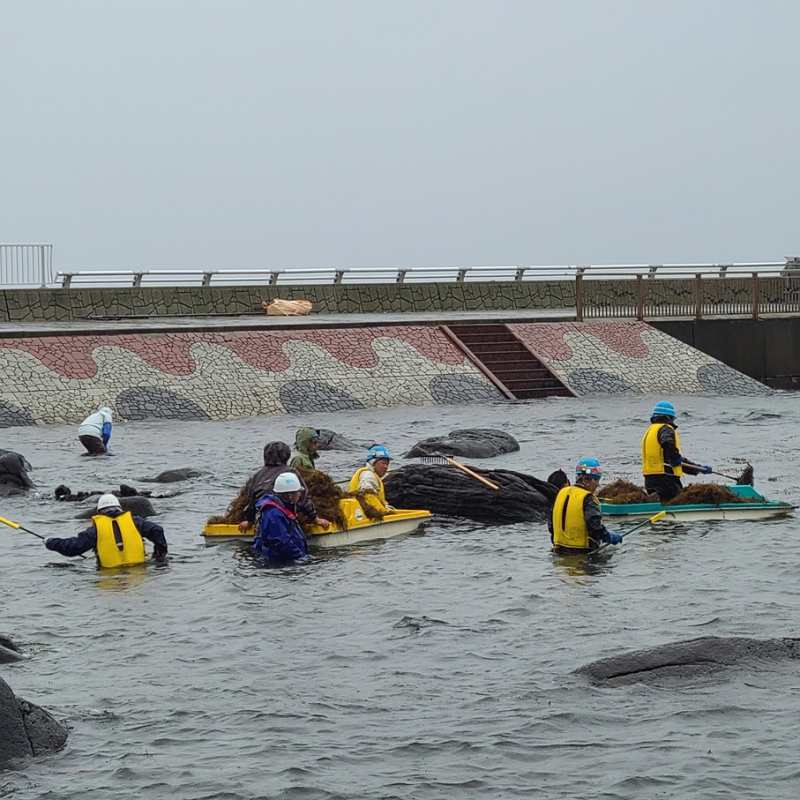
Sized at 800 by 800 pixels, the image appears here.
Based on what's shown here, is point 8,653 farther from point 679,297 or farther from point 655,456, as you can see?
point 679,297

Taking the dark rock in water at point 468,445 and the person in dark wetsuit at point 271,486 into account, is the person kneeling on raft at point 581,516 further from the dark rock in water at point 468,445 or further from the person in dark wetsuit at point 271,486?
the dark rock in water at point 468,445

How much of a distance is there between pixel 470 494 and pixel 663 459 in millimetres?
2632

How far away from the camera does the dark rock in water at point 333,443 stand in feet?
87.7

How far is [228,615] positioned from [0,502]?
8.12m

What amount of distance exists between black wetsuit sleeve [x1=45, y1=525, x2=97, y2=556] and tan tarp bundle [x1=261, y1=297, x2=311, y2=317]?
1067 inches

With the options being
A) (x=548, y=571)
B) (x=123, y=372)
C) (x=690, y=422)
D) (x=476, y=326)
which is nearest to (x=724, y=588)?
(x=548, y=571)

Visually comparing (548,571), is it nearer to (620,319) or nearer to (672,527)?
(672,527)

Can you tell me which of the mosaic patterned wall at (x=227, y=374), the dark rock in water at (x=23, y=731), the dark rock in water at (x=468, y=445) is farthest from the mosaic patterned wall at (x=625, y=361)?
the dark rock in water at (x=23, y=731)

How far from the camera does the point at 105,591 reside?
599 inches

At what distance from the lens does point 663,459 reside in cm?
1888

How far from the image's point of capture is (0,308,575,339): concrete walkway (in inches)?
1383

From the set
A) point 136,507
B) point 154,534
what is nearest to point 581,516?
point 154,534

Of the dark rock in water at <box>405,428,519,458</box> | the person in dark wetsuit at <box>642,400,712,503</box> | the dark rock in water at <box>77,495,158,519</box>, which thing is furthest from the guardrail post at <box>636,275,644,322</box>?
the dark rock in water at <box>77,495,158,519</box>

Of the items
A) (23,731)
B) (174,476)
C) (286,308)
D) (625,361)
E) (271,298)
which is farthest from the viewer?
(271,298)
